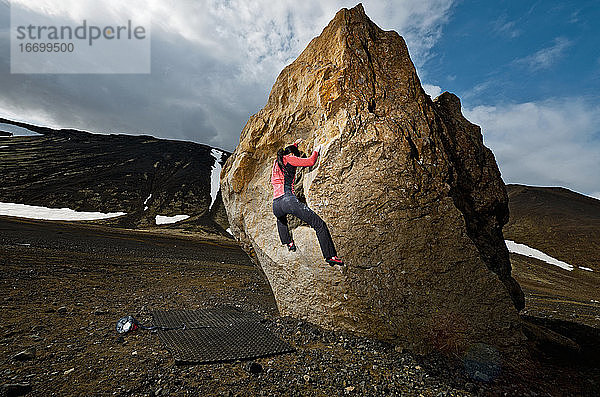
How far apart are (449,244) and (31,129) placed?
5636 inches

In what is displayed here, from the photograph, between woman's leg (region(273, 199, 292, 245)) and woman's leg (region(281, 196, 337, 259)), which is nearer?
woman's leg (region(281, 196, 337, 259))

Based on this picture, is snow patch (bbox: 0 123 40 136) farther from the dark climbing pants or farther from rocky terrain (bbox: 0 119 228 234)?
the dark climbing pants

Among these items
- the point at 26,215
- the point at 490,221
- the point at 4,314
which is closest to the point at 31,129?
the point at 26,215

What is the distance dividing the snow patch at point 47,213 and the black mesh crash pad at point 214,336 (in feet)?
150

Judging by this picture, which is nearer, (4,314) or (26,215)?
(4,314)

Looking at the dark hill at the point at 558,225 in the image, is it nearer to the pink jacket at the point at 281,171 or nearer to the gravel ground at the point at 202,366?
the gravel ground at the point at 202,366

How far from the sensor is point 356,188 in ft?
21.2

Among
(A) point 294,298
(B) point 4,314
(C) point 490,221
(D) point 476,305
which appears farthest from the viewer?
(C) point 490,221

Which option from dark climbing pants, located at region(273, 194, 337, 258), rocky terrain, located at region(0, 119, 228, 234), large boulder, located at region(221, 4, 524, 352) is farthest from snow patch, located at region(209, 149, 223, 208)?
large boulder, located at region(221, 4, 524, 352)

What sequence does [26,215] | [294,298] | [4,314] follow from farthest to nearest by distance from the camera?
[26,215]
[294,298]
[4,314]

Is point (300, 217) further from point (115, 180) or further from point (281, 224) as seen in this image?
point (115, 180)

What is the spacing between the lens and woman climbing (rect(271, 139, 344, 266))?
21.8ft

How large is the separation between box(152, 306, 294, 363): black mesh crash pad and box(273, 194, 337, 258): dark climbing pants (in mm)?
2148

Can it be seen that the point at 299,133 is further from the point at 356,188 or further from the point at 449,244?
the point at 449,244
